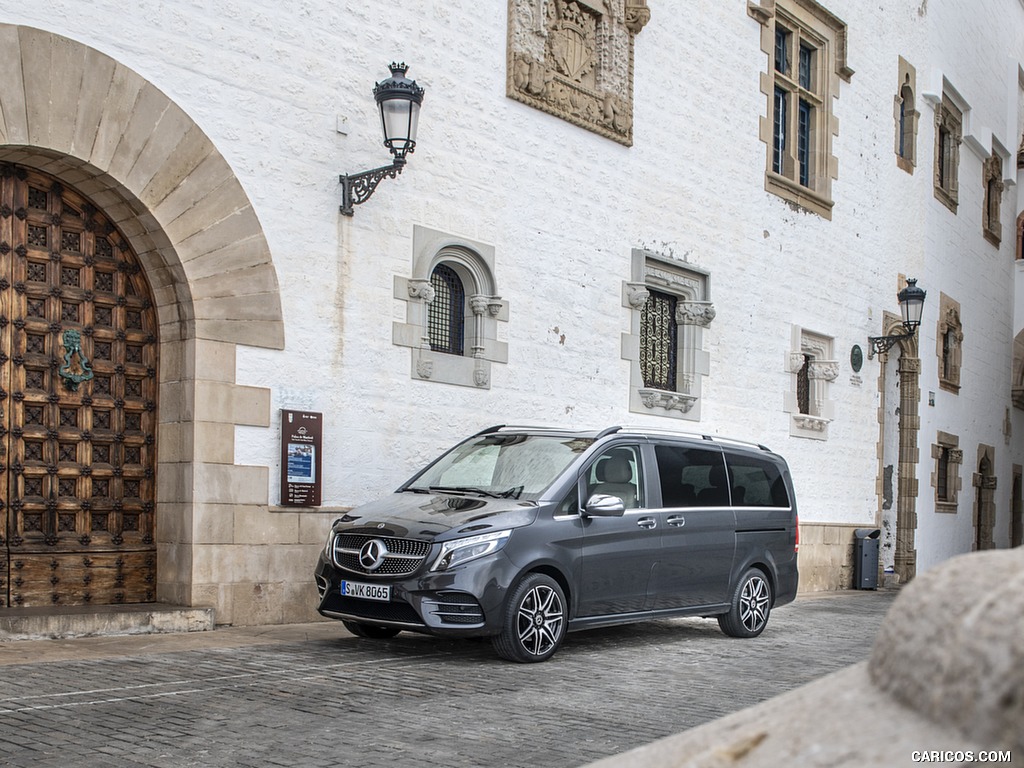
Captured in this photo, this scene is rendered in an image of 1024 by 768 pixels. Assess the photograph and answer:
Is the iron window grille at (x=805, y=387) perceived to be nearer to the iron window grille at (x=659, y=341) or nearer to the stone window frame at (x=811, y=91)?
the stone window frame at (x=811, y=91)

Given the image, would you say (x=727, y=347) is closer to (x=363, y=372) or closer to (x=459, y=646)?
(x=363, y=372)

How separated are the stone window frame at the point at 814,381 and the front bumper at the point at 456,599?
1184 cm

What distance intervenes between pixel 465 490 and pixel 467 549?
1.16 m

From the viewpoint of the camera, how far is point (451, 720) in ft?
21.9

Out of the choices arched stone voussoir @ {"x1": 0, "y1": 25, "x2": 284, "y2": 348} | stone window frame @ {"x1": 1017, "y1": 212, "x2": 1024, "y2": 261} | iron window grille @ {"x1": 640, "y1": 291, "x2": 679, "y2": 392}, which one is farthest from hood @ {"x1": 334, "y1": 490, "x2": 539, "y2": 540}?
stone window frame @ {"x1": 1017, "y1": 212, "x2": 1024, "y2": 261}

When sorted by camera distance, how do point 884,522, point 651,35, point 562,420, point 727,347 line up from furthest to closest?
point 884,522 → point 727,347 → point 651,35 → point 562,420

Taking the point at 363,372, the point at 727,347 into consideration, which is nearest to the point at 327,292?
the point at 363,372

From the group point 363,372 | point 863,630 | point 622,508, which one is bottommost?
point 863,630

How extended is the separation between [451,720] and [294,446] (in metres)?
5.31

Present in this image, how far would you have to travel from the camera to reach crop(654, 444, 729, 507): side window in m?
10.9

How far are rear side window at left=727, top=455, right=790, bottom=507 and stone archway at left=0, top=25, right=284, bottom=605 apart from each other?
4.40 meters

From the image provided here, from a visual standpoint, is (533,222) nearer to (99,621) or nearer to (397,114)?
(397,114)

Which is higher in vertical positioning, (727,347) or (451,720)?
(727,347)

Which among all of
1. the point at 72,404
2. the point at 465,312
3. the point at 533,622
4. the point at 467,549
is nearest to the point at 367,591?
the point at 467,549
